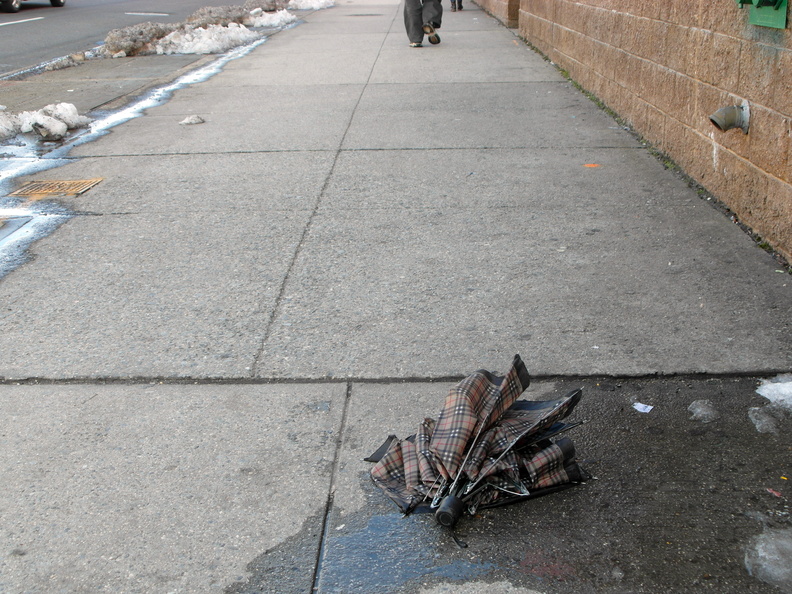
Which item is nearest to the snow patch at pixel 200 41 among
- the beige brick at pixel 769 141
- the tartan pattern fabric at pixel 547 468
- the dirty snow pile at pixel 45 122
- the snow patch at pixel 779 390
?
the dirty snow pile at pixel 45 122

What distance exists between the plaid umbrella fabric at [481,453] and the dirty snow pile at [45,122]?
6401 millimetres

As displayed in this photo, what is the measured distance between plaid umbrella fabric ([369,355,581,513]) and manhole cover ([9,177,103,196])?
433cm

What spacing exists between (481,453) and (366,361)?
1004 millimetres

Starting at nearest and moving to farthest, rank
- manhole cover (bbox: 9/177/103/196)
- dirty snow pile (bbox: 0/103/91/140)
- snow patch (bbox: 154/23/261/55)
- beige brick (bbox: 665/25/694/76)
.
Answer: beige brick (bbox: 665/25/694/76) < manhole cover (bbox: 9/177/103/196) < dirty snow pile (bbox: 0/103/91/140) < snow patch (bbox: 154/23/261/55)

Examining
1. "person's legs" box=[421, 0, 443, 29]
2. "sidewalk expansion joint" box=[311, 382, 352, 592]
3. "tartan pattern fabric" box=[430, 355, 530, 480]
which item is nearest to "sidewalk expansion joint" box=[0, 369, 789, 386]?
"sidewalk expansion joint" box=[311, 382, 352, 592]

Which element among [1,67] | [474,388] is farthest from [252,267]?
[1,67]

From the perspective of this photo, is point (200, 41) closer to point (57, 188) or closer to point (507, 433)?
point (57, 188)

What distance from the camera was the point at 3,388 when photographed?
3430mm

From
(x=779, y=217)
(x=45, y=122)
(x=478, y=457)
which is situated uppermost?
(x=45, y=122)

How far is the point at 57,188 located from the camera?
6219 millimetres

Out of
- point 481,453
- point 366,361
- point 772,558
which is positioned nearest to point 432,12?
point 366,361

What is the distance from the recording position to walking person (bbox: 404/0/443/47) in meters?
13.6

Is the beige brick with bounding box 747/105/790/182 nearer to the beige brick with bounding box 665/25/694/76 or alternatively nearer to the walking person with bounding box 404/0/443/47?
the beige brick with bounding box 665/25/694/76

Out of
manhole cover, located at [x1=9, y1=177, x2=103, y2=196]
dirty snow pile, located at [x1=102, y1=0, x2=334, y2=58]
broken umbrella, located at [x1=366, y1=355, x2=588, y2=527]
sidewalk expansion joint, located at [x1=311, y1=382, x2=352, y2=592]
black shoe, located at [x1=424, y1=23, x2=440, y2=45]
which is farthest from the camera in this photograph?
dirty snow pile, located at [x1=102, y1=0, x2=334, y2=58]
